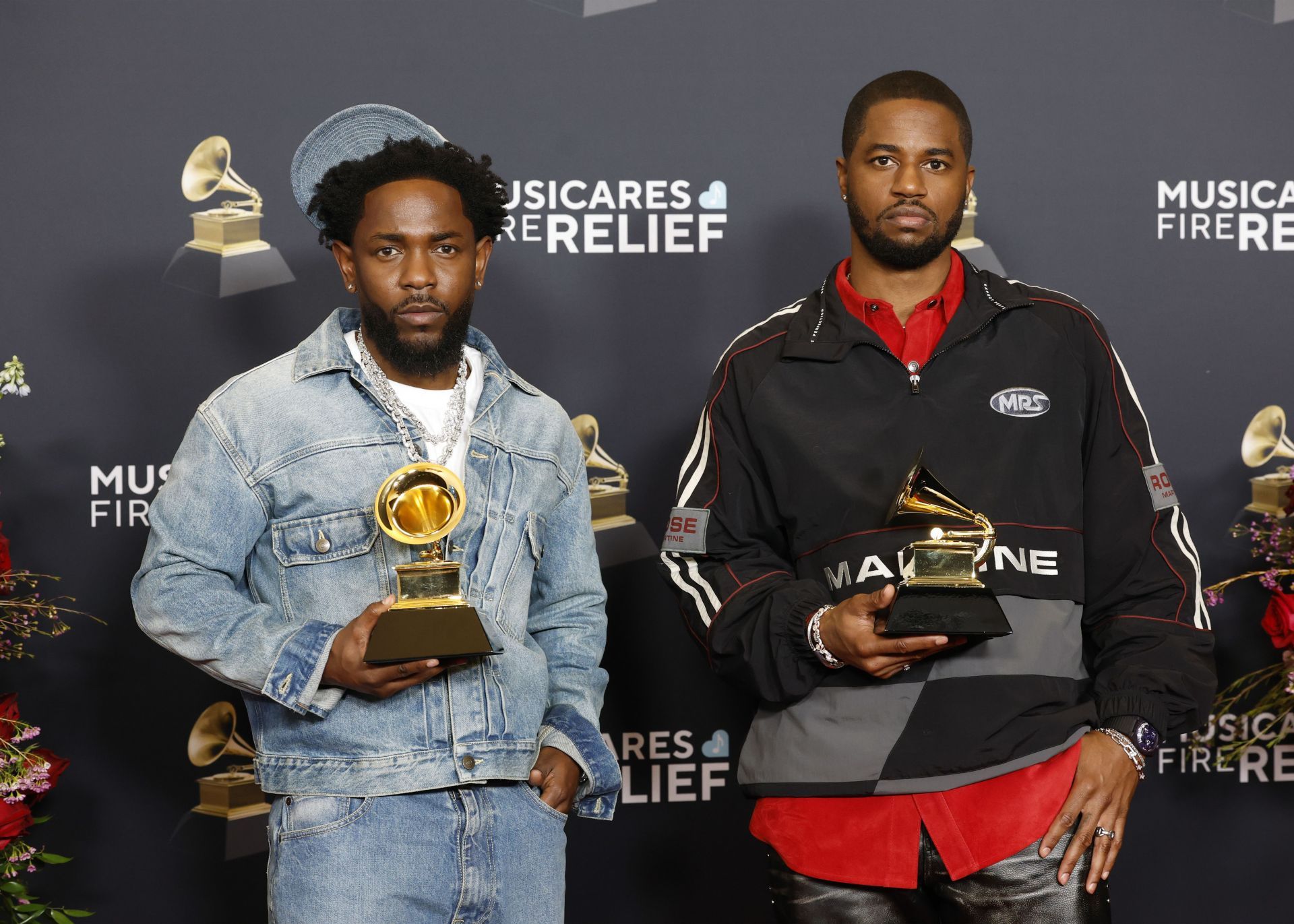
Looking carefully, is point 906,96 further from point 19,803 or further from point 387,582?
point 19,803

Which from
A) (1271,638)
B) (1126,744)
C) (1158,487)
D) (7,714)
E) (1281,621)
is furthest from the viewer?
(1271,638)

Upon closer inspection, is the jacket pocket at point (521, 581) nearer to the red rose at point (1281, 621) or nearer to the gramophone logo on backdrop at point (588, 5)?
the gramophone logo on backdrop at point (588, 5)

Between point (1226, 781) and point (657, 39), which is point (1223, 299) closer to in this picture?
point (1226, 781)

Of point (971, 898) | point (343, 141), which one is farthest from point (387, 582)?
point (971, 898)

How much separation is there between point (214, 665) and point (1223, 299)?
221cm

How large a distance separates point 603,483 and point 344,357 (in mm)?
1052

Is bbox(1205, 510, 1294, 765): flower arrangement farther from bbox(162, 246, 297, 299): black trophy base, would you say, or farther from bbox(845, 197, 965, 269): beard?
bbox(162, 246, 297, 299): black trophy base

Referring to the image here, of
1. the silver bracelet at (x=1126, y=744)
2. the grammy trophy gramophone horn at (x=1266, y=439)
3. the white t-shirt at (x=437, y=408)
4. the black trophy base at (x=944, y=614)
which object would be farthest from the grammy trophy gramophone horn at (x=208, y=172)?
the grammy trophy gramophone horn at (x=1266, y=439)

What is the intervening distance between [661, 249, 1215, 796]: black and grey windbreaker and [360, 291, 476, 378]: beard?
1.44ft

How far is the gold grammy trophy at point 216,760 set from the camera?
271 cm

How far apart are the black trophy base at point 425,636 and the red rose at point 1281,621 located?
5.38 feet

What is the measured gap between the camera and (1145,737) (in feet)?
6.09

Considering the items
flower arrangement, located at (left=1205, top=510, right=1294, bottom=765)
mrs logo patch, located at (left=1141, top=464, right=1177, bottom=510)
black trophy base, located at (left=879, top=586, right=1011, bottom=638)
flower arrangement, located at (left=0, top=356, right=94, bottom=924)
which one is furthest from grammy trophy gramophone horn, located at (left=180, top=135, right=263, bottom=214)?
flower arrangement, located at (left=1205, top=510, right=1294, bottom=765)

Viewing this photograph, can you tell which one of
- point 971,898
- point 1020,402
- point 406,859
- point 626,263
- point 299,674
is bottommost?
point 971,898
